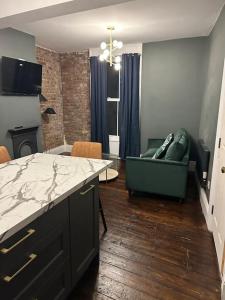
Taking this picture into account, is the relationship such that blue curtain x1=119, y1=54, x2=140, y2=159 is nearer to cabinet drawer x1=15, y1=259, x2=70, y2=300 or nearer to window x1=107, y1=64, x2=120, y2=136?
window x1=107, y1=64, x2=120, y2=136

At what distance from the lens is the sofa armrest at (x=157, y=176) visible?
2.94 meters

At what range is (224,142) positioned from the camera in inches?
78.8

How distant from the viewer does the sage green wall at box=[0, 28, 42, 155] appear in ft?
11.3

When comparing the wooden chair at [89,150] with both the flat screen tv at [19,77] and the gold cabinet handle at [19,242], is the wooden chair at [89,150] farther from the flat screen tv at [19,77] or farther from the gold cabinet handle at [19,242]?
the flat screen tv at [19,77]

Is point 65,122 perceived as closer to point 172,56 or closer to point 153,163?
point 172,56

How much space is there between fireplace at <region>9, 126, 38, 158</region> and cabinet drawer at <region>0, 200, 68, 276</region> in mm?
2775

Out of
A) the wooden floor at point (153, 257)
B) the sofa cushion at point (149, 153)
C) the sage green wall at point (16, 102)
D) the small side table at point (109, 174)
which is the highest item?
the sage green wall at point (16, 102)

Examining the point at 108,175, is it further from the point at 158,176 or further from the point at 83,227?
the point at 83,227

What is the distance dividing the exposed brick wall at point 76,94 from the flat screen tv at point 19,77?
1.41m

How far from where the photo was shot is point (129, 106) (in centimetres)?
491

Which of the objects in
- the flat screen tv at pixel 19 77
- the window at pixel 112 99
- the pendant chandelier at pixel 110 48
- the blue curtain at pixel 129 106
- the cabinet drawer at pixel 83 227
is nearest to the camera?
the cabinet drawer at pixel 83 227

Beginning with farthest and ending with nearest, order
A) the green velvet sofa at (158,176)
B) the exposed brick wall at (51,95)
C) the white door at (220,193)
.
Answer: the exposed brick wall at (51,95), the green velvet sofa at (158,176), the white door at (220,193)

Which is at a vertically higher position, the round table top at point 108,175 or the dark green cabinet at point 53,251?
the dark green cabinet at point 53,251

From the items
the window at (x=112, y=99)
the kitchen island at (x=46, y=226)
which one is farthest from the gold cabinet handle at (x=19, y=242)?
the window at (x=112, y=99)
